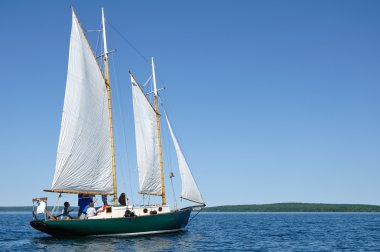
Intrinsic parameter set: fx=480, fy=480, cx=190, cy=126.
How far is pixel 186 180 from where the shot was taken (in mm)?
52219

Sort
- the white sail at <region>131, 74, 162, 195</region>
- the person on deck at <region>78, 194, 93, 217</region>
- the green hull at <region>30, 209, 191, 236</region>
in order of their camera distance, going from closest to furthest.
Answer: the green hull at <region>30, 209, 191, 236</region>, the person on deck at <region>78, 194, 93, 217</region>, the white sail at <region>131, 74, 162, 195</region>

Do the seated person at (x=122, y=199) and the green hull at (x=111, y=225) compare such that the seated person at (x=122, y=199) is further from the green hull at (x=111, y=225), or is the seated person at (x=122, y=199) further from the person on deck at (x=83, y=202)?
the person on deck at (x=83, y=202)

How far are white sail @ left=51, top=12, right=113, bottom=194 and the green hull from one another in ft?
10.2

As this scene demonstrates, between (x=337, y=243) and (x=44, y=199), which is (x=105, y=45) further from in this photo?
(x=337, y=243)

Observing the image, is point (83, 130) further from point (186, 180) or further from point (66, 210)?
point (186, 180)

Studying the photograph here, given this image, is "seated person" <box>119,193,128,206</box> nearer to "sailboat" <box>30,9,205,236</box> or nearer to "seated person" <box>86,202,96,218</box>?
"sailboat" <box>30,9,205,236</box>

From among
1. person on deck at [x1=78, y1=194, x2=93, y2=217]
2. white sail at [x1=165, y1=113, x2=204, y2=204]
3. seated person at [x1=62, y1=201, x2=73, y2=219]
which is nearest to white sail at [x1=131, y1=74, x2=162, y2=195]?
white sail at [x1=165, y1=113, x2=204, y2=204]

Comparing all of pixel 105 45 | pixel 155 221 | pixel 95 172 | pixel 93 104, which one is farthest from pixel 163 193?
pixel 105 45

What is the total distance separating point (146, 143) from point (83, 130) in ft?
28.9

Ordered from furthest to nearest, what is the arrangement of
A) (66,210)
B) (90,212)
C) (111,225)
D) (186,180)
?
1. (186,180)
2. (111,225)
3. (66,210)
4. (90,212)

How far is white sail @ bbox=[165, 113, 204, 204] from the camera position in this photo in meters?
52.1

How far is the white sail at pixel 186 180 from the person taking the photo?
52.1 m

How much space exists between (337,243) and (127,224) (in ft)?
67.6

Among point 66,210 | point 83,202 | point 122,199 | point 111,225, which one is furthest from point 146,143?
point 66,210
